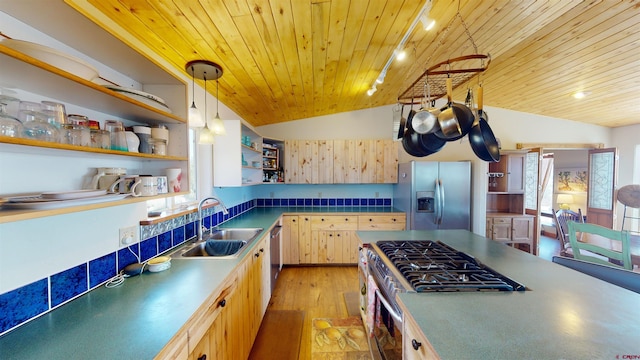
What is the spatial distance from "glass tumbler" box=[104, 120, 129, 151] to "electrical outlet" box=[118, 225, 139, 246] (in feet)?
1.72

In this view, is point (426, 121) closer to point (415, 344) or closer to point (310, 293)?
point (415, 344)

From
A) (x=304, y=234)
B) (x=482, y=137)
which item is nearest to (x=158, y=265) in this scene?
(x=482, y=137)

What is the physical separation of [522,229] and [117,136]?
16.3 feet

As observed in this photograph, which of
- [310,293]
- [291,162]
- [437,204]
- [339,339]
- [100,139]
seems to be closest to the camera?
[100,139]

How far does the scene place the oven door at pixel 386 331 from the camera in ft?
3.85

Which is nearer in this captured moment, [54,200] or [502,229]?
[54,200]

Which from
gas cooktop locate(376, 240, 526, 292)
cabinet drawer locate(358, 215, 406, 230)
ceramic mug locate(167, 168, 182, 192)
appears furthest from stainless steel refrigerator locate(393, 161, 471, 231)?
ceramic mug locate(167, 168, 182, 192)

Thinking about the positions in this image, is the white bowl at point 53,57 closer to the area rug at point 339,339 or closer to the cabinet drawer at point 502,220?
the area rug at point 339,339

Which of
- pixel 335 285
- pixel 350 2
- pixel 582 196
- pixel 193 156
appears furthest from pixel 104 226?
pixel 582 196

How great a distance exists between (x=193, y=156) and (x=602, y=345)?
2739 millimetres

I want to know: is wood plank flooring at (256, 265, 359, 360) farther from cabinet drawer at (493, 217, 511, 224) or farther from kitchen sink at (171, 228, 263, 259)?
cabinet drawer at (493, 217, 511, 224)

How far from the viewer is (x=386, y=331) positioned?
4.45ft

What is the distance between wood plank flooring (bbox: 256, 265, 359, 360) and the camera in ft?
7.00

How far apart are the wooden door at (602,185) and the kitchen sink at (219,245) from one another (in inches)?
228
